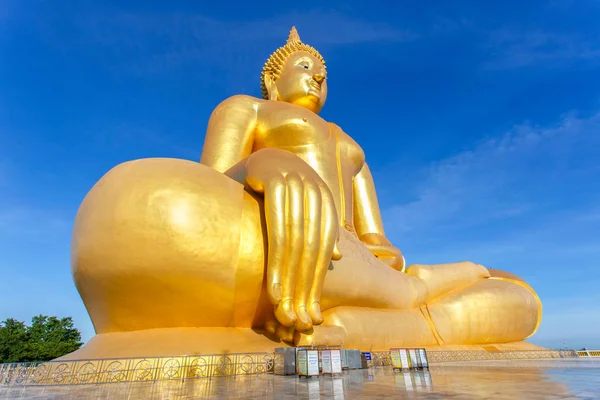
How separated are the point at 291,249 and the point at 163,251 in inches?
55.2

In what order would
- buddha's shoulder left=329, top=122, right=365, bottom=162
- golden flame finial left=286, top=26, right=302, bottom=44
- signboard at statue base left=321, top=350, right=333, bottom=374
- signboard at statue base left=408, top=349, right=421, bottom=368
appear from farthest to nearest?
golden flame finial left=286, top=26, right=302, bottom=44 → buddha's shoulder left=329, top=122, right=365, bottom=162 → signboard at statue base left=408, top=349, right=421, bottom=368 → signboard at statue base left=321, top=350, right=333, bottom=374

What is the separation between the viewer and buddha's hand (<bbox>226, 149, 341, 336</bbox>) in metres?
4.53

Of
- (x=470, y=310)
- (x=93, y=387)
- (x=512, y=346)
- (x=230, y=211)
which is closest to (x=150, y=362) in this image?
(x=93, y=387)

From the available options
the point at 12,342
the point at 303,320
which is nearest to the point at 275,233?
the point at 303,320

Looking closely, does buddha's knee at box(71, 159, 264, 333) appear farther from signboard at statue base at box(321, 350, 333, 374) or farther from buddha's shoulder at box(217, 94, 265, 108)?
buddha's shoulder at box(217, 94, 265, 108)

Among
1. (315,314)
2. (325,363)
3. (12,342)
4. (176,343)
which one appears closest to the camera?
(325,363)

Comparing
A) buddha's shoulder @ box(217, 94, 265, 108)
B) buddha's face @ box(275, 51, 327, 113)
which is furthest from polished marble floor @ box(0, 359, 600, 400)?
buddha's face @ box(275, 51, 327, 113)

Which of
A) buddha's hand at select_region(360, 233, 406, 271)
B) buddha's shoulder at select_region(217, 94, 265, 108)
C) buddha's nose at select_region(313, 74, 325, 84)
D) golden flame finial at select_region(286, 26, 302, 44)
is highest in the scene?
golden flame finial at select_region(286, 26, 302, 44)

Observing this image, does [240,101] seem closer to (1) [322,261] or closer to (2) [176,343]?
(1) [322,261]

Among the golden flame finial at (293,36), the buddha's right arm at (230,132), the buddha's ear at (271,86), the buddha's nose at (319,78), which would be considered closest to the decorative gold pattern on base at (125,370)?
the buddha's right arm at (230,132)

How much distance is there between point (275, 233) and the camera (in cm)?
457

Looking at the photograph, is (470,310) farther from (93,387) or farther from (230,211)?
(93,387)

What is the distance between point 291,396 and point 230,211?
2.70 meters

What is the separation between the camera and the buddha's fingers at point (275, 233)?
447 cm
